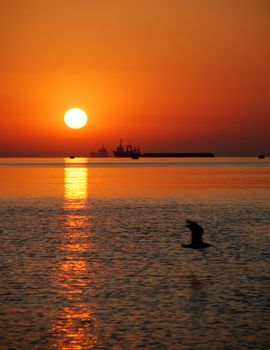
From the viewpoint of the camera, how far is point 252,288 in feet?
72.1

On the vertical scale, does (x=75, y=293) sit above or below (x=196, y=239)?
below

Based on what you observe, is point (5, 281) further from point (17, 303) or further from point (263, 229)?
point (263, 229)

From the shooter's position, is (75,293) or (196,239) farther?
(196,239)

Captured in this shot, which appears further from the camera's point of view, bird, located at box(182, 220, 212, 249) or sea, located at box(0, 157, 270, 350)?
bird, located at box(182, 220, 212, 249)

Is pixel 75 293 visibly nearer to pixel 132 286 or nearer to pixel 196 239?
pixel 132 286

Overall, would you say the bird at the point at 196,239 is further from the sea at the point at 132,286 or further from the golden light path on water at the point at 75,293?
the golden light path on water at the point at 75,293

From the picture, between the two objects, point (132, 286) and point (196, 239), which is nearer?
point (132, 286)

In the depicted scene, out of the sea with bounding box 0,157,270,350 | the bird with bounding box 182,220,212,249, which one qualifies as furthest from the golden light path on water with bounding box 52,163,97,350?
the bird with bounding box 182,220,212,249

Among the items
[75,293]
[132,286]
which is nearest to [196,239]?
[132,286]

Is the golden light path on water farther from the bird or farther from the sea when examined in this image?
the bird

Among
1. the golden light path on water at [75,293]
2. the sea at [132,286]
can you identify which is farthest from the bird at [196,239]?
the golden light path on water at [75,293]

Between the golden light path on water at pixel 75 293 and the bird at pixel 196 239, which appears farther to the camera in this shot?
the bird at pixel 196 239

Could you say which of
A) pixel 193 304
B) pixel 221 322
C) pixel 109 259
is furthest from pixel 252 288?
pixel 109 259

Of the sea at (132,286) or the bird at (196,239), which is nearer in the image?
the sea at (132,286)
